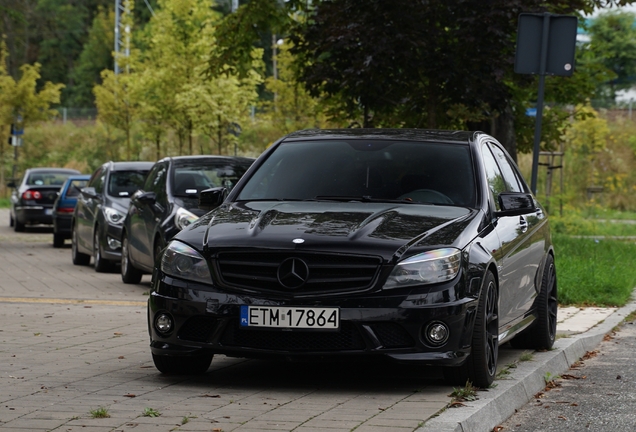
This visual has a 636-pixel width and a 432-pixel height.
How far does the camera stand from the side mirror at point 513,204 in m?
7.98

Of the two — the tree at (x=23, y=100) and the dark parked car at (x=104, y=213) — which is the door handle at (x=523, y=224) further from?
the tree at (x=23, y=100)

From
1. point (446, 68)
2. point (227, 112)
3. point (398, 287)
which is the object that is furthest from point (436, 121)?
point (227, 112)

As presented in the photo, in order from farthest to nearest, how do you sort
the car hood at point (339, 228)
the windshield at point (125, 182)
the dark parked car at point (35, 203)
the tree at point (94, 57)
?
the tree at point (94, 57)
the dark parked car at point (35, 203)
the windshield at point (125, 182)
the car hood at point (339, 228)

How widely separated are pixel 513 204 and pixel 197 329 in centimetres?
226

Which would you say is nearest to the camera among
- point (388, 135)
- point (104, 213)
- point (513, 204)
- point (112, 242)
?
point (513, 204)

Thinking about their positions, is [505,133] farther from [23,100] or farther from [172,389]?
[23,100]

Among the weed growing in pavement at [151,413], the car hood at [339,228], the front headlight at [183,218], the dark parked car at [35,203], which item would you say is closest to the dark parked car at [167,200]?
the front headlight at [183,218]

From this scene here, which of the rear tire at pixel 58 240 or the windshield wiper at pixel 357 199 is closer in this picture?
the windshield wiper at pixel 357 199

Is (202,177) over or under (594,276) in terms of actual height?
over

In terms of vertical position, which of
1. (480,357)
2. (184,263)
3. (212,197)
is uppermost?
(212,197)

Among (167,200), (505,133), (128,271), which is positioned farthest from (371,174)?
(505,133)

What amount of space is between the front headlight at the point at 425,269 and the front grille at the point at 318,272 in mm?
120

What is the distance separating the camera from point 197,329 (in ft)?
23.3

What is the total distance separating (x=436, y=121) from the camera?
1716cm
